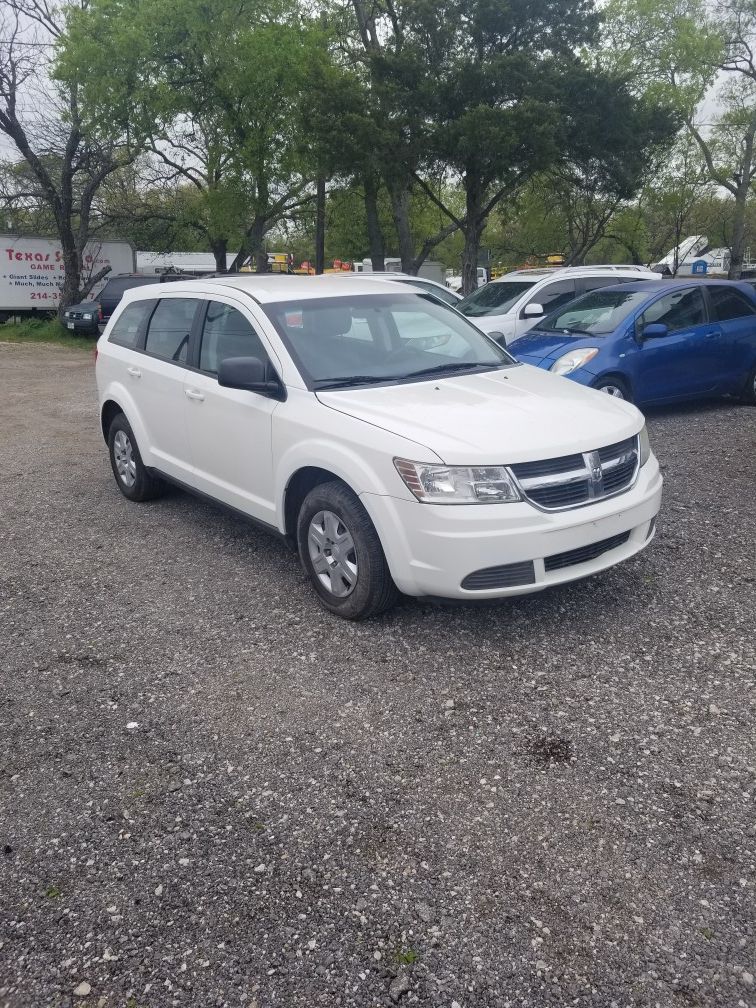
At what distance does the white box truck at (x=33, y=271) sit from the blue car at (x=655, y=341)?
21.2 metres

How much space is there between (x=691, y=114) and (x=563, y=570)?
3293 centimetres

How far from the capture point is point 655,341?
912 centimetres

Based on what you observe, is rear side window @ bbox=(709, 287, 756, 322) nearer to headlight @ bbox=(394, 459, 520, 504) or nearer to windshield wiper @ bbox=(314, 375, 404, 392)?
windshield wiper @ bbox=(314, 375, 404, 392)

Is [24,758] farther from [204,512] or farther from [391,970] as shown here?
[204,512]

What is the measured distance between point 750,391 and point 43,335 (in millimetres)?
20014

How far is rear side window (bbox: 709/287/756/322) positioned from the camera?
32.2 feet

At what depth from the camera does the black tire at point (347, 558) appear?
4250 millimetres

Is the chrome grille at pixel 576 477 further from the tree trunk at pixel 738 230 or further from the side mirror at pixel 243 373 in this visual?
the tree trunk at pixel 738 230

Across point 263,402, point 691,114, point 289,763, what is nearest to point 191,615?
point 263,402

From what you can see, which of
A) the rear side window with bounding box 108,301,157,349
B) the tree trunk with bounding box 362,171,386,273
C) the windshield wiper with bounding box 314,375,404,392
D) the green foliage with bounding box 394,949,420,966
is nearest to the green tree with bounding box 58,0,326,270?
the tree trunk with bounding box 362,171,386,273

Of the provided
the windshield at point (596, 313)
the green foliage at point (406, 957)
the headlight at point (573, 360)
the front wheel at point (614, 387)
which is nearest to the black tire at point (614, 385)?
the front wheel at point (614, 387)

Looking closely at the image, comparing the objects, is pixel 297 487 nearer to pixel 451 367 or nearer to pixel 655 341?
pixel 451 367

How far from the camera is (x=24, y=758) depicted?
135 inches

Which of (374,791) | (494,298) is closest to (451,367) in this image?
(374,791)
